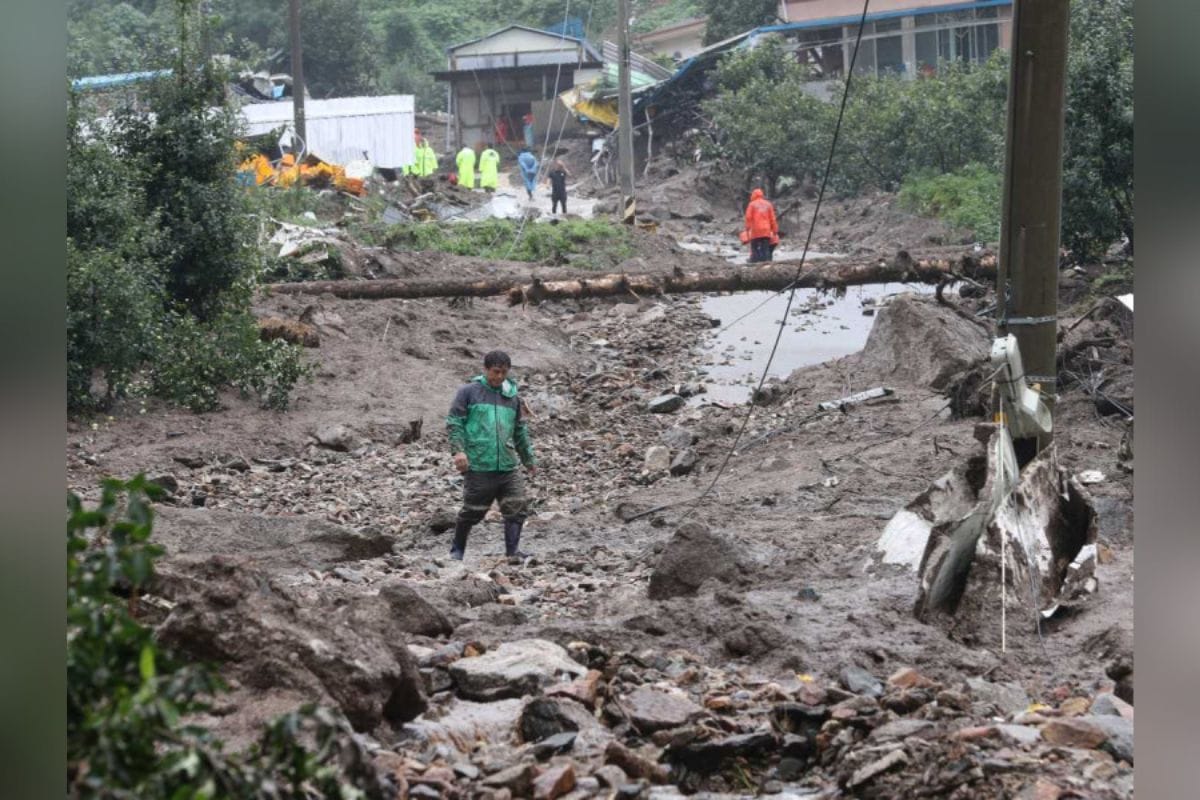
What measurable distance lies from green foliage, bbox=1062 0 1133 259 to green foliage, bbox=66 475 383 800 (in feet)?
42.4

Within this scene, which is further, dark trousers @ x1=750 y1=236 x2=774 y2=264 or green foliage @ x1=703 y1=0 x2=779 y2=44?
green foliage @ x1=703 y1=0 x2=779 y2=44

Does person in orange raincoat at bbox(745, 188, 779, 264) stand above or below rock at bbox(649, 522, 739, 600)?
above

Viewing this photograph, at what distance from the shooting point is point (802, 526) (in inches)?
345

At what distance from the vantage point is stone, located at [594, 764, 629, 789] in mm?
3961

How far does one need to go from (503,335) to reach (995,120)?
11.8m

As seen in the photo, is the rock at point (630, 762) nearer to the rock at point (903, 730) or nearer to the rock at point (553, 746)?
the rock at point (553, 746)

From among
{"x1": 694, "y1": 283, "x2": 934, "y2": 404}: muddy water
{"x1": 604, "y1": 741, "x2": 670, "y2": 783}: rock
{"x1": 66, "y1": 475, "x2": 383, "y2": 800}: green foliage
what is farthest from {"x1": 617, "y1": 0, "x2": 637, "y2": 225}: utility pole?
{"x1": 66, "y1": 475, "x2": 383, "y2": 800}: green foliage

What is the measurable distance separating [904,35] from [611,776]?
28.7 metres

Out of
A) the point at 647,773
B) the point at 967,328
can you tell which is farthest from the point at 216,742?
the point at 967,328

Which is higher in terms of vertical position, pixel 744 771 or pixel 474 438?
pixel 474 438

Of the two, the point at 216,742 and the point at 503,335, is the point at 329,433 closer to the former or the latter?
the point at 503,335

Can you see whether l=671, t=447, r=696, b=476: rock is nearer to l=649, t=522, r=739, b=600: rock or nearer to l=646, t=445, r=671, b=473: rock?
l=646, t=445, r=671, b=473: rock

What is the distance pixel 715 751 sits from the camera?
14.3 feet

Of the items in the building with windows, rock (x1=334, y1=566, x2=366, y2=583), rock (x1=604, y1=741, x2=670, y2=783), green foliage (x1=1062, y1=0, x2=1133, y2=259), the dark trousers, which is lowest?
rock (x1=334, y1=566, x2=366, y2=583)
